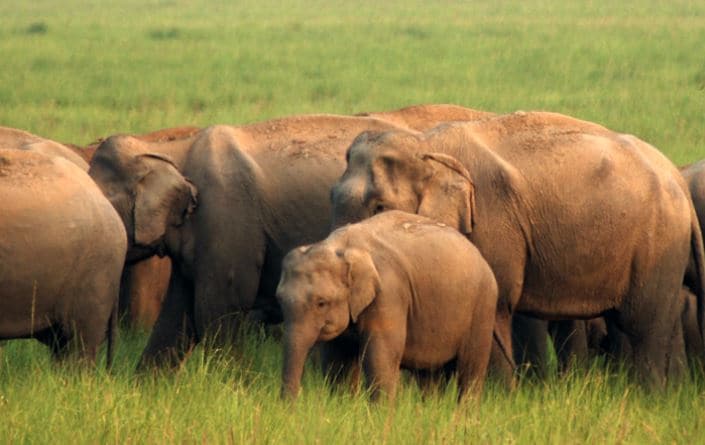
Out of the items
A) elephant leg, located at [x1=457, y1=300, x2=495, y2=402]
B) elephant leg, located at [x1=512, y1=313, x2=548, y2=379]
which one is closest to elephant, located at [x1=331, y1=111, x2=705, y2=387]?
elephant leg, located at [x1=457, y1=300, x2=495, y2=402]

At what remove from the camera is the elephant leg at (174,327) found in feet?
26.8

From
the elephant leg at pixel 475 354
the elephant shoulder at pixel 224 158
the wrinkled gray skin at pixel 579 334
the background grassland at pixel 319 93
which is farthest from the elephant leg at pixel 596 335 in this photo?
the elephant shoulder at pixel 224 158

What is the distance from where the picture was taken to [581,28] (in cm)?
2942

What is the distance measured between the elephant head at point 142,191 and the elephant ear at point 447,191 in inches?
57.0

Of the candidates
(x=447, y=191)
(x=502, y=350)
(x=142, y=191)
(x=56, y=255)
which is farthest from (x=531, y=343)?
(x=56, y=255)

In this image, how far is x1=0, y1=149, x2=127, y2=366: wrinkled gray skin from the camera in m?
6.62

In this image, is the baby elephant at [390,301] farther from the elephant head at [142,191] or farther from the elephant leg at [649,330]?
the elephant head at [142,191]

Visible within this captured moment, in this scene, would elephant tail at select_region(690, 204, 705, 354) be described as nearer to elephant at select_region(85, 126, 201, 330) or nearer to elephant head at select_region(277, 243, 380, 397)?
elephant head at select_region(277, 243, 380, 397)

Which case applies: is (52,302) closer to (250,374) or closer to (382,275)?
(250,374)

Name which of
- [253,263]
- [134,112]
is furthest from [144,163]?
[134,112]

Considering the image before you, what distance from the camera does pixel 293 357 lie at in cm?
588

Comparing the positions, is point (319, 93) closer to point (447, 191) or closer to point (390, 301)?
point (447, 191)

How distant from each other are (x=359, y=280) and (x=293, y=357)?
417 mm

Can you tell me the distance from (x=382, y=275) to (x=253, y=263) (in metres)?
1.77
